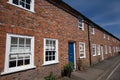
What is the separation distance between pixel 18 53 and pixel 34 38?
1.32 metres

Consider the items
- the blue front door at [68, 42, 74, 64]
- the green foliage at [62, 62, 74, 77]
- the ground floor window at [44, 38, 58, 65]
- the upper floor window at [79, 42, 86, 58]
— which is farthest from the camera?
the upper floor window at [79, 42, 86, 58]

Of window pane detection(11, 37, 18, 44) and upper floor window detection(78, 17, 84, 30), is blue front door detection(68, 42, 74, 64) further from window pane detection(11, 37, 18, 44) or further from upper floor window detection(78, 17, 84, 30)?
window pane detection(11, 37, 18, 44)

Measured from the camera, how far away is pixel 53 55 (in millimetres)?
8477

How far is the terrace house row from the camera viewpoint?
5.32 m

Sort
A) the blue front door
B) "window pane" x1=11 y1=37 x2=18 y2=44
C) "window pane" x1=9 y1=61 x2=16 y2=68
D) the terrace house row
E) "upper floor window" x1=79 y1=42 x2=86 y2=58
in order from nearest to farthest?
the terrace house row, "window pane" x1=9 y1=61 x2=16 y2=68, "window pane" x1=11 y1=37 x2=18 y2=44, the blue front door, "upper floor window" x1=79 y1=42 x2=86 y2=58

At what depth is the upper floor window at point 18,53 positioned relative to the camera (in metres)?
5.35

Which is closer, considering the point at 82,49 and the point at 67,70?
the point at 67,70

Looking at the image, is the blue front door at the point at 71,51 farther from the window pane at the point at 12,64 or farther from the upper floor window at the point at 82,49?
the window pane at the point at 12,64

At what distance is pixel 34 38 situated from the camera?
6.75m

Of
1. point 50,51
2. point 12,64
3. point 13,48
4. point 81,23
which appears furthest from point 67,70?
point 81,23

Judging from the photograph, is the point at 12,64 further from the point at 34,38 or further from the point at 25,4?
the point at 25,4

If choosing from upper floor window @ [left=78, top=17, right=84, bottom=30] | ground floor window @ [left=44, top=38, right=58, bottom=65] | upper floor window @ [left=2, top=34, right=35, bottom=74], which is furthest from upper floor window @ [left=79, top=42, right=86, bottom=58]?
upper floor window @ [left=2, top=34, right=35, bottom=74]

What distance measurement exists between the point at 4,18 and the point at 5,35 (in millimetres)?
746

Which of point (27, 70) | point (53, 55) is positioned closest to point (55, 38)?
point (53, 55)
